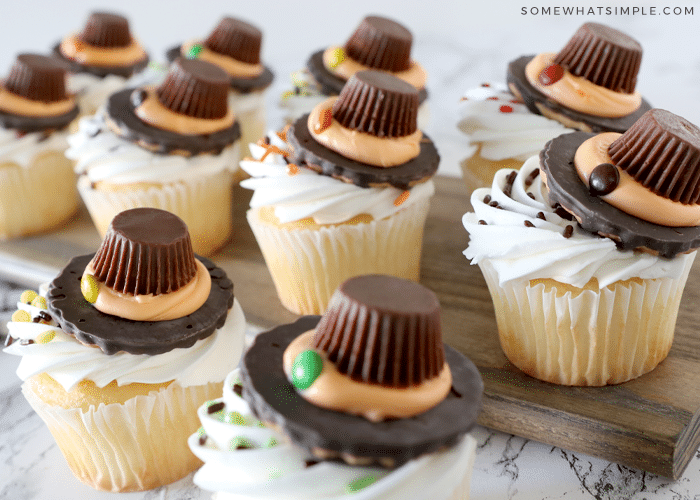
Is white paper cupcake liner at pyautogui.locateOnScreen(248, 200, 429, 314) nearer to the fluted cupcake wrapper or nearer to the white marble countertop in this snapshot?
the fluted cupcake wrapper

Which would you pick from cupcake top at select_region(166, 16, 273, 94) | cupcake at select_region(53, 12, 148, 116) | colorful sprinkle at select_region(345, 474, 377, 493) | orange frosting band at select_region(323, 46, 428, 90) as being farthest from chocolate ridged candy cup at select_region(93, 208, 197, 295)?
cupcake at select_region(53, 12, 148, 116)

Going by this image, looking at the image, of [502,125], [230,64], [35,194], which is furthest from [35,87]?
[502,125]

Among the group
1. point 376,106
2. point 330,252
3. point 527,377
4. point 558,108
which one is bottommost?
point 527,377

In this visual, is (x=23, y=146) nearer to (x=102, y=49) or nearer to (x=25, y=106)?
(x=25, y=106)

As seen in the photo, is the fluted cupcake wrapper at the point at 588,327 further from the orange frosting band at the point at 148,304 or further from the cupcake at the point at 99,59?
the cupcake at the point at 99,59

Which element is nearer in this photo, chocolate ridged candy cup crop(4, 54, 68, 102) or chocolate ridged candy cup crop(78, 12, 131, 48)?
chocolate ridged candy cup crop(4, 54, 68, 102)

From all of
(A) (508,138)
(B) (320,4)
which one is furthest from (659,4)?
(B) (320,4)
